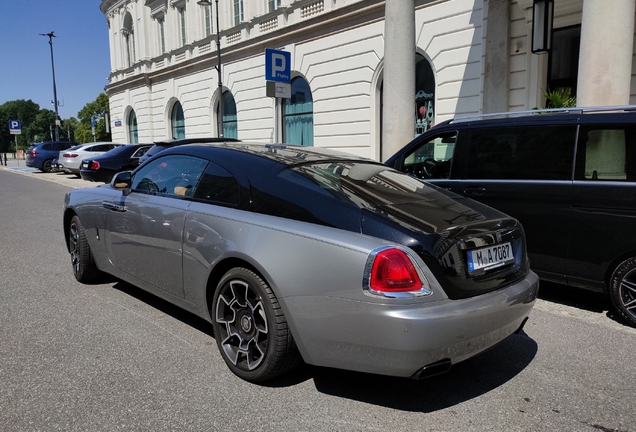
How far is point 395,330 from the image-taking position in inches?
97.0

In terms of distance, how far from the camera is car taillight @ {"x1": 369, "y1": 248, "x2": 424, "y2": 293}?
2520mm

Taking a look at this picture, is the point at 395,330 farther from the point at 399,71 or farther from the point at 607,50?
the point at 399,71

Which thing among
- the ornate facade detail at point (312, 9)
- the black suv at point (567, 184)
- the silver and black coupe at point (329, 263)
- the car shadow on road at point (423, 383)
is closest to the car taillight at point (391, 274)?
the silver and black coupe at point (329, 263)

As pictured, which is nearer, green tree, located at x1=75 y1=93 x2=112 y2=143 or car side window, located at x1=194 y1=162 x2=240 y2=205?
car side window, located at x1=194 y1=162 x2=240 y2=205

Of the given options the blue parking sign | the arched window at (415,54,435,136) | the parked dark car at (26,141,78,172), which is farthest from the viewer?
the blue parking sign

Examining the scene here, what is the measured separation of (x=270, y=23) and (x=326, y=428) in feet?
64.8

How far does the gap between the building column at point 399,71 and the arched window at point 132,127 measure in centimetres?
2757

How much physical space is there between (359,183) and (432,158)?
2.68 metres

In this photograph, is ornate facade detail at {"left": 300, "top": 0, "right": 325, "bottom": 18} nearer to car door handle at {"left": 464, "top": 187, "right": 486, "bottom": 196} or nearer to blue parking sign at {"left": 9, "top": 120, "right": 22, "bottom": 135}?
car door handle at {"left": 464, "top": 187, "right": 486, "bottom": 196}

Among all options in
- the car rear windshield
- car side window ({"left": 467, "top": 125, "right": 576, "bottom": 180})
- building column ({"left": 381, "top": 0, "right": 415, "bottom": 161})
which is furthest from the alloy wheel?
building column ({"left": 381, "top": 0, "right": 415, "bottom": 161})

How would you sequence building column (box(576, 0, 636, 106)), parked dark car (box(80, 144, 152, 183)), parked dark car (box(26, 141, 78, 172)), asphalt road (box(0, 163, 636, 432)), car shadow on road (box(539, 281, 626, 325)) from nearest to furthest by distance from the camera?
asphalt road (box(0, 163, 636, 432)), car shadow on road (box(539, 281, 626, 325)), building column (box(576, 0, 636, 106)), parked dark car (box(80, 144, 152, 183)), parked dark car (box(26, 141, 78, 172))

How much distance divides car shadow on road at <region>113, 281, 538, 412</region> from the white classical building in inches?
230

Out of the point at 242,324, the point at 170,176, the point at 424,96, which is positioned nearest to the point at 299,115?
the point at 424,96

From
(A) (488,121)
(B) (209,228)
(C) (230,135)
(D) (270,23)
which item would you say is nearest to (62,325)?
(B) (209,228)
